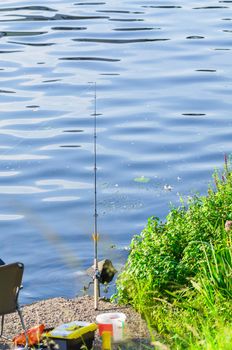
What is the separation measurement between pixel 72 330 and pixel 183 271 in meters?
1.26

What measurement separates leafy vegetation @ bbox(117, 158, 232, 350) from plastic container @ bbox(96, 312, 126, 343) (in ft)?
0.87

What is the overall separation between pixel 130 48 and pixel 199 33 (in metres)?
1.91

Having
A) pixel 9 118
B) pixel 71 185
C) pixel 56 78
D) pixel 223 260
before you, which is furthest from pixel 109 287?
pixel 56 78

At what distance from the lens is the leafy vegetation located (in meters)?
9.07

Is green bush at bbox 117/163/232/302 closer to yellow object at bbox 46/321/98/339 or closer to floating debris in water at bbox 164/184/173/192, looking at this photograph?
yellow object at bbox 46/321/98/339

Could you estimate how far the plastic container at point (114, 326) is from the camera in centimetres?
904

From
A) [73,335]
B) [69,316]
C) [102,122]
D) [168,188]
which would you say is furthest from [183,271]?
[102,122]

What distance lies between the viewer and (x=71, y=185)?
624 inches

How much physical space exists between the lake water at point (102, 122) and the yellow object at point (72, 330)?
2594 mm

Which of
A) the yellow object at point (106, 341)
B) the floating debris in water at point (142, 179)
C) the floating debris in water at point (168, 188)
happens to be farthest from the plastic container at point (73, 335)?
the floating debris in water at point (142, 179)

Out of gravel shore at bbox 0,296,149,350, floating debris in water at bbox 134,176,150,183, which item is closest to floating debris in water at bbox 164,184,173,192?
floating debris in water at bbox 134,176,150,183

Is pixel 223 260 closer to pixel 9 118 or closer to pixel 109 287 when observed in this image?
pixel 109 287

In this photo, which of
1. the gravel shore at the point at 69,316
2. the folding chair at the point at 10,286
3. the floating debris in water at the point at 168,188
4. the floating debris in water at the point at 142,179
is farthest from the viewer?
the floating debris in water at the point at 142,179

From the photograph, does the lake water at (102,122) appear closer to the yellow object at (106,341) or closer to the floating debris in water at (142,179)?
the floating debris in water at (142,179)
